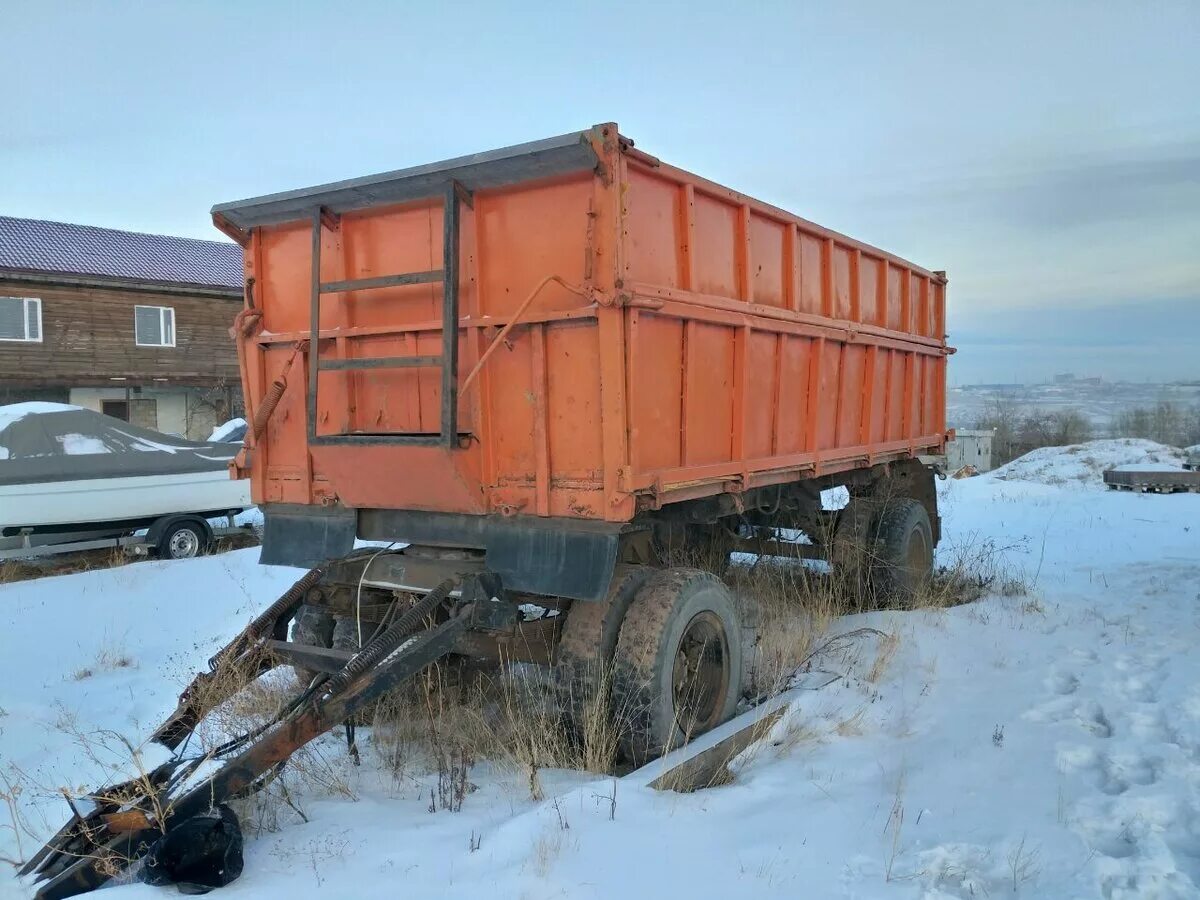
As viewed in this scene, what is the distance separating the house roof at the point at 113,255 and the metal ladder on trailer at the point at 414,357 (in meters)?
22.0

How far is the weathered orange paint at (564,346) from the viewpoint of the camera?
4.25 m

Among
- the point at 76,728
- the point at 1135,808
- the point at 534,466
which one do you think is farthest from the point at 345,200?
the point at 1135,808

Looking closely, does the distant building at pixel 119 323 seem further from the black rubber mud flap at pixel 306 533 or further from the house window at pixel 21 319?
the black rubber mud flap at pixel 306 533

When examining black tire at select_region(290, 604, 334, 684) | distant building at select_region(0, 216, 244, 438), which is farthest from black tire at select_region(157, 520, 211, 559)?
distant building at select_region(0, 216, 244, 438)

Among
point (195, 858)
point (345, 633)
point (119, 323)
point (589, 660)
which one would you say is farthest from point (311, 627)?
point (119, 323)

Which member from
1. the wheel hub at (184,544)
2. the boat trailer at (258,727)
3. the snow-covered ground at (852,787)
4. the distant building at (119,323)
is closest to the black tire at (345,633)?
the boat trailer at (258,727)

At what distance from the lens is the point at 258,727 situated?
4047mm

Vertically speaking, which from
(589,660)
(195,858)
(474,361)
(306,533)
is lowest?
(195,858)

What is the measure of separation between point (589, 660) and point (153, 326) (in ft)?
80.9

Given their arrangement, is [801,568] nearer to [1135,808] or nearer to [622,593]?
[622,593]

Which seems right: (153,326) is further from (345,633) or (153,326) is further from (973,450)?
(973,450)

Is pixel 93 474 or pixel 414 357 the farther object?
pixel 93 474

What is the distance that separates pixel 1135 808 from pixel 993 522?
36.3 feet

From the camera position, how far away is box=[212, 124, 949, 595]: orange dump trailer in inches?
168
